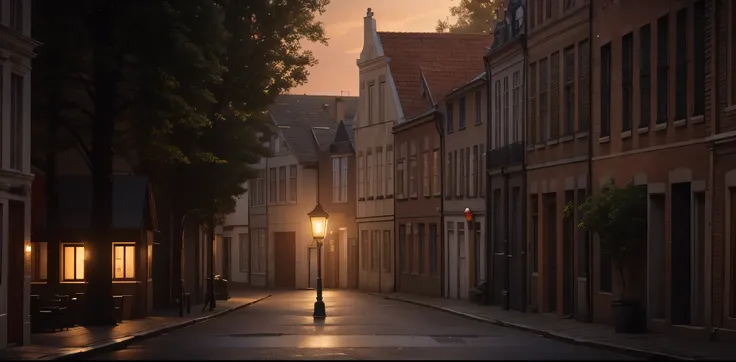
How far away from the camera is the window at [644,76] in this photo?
31859mm

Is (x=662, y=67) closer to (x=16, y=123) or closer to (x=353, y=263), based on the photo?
(x=16, y=123)

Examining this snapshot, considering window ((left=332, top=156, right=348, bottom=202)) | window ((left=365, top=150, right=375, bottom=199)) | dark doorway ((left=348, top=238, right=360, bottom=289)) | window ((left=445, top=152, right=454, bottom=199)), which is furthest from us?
window ((left=332, top=156, right=348, bottom=202))

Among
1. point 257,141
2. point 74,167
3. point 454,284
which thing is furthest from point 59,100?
point 454,284

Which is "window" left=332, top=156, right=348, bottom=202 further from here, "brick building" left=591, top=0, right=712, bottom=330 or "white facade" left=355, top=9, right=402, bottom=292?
"brick building" left=591, top=0, right=712, bottom=330

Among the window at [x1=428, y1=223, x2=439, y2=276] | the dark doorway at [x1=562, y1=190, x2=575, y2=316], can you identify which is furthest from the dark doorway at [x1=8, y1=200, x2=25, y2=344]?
the window at [x1=428, y1=223, x2=439, y2=276]

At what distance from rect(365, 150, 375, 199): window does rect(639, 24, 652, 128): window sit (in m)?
43.3

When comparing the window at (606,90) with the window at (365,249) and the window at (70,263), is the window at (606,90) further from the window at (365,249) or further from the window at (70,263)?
the window at (365,249)

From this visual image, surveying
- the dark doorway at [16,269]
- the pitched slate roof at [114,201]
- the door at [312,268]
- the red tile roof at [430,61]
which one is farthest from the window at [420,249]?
the dark doorway at [16,269]

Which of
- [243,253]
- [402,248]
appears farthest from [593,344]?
[243,253]

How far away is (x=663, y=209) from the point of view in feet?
103

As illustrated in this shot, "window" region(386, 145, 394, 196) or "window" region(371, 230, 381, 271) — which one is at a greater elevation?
"window" region(386, 145, 394, 196)

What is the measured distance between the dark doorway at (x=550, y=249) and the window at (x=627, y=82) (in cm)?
764

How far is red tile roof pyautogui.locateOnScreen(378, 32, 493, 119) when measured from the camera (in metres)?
70.0

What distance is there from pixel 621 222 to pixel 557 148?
844cm
